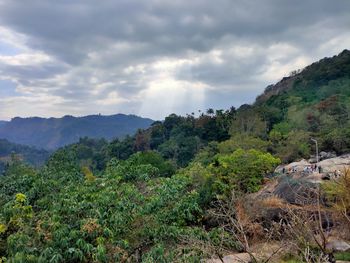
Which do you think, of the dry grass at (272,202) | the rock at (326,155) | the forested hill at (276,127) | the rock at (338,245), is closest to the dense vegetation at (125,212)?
the dry grass at (272,202)

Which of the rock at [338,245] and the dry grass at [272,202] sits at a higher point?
the dry grass at [272,202]

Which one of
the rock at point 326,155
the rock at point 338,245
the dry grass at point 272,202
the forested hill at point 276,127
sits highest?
the forested hill at point 276,127

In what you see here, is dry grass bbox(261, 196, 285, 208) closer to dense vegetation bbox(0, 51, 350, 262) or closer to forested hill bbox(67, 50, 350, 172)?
dense vegetation bbox(0, 51, 350, 262)

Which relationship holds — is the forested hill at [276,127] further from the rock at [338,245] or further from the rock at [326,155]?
the rock at [338,245]

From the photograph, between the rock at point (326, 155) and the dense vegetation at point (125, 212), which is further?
the rock at point (326, 155)

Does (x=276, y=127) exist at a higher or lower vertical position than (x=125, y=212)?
higher

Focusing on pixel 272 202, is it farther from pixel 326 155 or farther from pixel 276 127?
pixel 276 127

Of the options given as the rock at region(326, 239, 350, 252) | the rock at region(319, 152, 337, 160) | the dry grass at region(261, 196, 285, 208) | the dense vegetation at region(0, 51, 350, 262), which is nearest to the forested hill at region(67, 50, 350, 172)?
the rock at region(319, 152, 337, 160)

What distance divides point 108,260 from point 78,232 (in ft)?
3.82

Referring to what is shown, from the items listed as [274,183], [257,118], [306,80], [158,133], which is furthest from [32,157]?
[274,183]

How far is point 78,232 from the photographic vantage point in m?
10.6

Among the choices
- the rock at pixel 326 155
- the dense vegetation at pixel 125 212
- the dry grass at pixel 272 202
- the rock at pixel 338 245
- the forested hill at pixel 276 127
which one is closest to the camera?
the dense vegetation at pixel 125 212

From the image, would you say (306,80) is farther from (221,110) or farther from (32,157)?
(32,157)

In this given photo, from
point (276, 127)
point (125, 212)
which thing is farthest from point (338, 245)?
point (276, 127)
